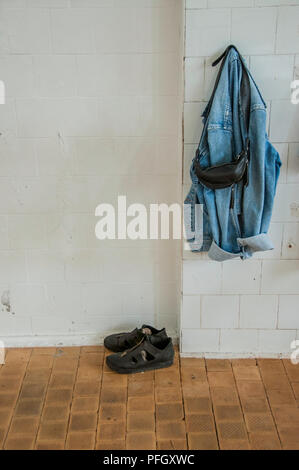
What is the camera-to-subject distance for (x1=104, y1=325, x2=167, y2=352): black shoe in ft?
8.81

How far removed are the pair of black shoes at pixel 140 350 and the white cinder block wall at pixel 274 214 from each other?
12 centimetres

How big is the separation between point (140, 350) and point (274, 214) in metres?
1.01

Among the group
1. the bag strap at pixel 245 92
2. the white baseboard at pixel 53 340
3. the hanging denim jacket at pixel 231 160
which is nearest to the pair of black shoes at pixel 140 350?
the white baseboard at pixel 53 340

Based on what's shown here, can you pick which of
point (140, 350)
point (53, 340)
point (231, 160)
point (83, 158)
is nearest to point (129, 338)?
point (140, 350)

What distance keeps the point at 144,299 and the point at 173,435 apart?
875mm

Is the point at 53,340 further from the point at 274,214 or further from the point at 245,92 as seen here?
the point at 245,92

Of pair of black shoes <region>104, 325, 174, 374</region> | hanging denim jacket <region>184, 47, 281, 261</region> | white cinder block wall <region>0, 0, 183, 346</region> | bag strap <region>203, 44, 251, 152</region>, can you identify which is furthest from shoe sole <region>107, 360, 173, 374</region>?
bag strap <region>203, 44, 251, 152</region>

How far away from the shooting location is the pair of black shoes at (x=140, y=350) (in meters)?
2.55

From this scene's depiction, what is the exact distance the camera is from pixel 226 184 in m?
2.20

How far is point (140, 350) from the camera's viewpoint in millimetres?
2584

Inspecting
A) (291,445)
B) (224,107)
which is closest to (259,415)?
(291,445)

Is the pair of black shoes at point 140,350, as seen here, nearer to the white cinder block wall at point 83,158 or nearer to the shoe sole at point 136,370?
the shoe sole at point 136,370

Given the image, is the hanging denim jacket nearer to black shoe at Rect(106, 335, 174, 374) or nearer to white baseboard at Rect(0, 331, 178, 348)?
black shoe at Rect(106, 335, 174, 374)

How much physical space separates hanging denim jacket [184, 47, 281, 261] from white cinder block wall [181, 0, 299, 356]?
4.9 inches
